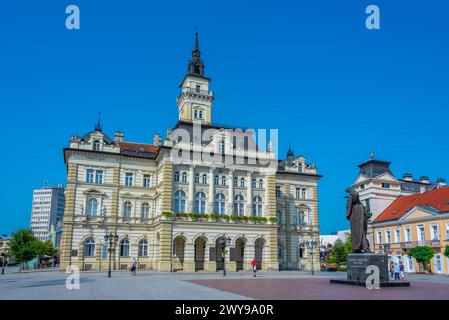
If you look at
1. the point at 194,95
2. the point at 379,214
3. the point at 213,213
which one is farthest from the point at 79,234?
the point at 379,214

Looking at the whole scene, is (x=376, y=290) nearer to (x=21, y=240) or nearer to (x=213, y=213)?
(x=213, y=213)

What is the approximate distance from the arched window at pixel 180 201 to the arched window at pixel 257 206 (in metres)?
9.30

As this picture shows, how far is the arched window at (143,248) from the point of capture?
48866 mm

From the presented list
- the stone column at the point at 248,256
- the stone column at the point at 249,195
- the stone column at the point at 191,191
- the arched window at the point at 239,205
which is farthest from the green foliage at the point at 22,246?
the stone column at the point at 249,195

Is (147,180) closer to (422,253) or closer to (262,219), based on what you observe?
(262,219)

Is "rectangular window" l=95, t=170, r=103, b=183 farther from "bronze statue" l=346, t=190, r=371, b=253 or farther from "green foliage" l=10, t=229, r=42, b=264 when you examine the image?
"bronze statue" l=346, t=190, r=371, b=253

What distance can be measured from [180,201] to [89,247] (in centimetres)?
1163

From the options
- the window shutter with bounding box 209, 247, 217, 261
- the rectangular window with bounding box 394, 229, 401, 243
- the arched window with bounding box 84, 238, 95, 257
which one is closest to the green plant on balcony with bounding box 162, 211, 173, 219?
the window shutter with bounding box 209, 247, 217, 261

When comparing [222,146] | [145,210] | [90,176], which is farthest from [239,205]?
[90,176]

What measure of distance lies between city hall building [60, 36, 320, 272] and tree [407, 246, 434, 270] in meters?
12.1

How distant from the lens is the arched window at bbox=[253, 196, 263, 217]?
168 feet

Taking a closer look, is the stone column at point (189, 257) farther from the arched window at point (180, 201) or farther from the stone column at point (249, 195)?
the stone column at point (249, 195)
